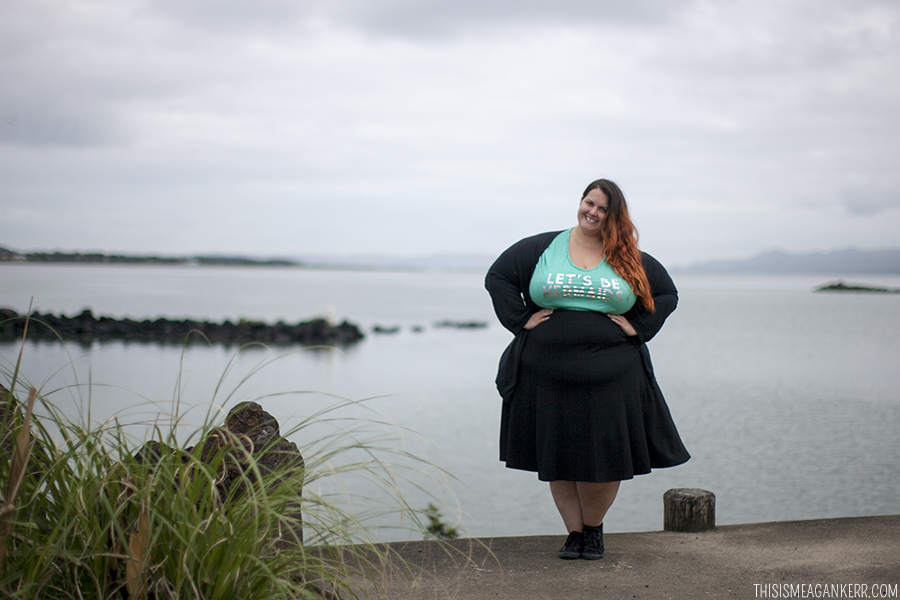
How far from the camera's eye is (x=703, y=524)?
4.32m

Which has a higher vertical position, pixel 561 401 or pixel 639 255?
pixel 639 255

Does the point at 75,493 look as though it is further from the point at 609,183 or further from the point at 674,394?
the point at 674,394

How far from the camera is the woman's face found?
11.9 feet

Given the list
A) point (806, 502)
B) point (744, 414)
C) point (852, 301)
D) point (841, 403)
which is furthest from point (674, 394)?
point (852, 301)

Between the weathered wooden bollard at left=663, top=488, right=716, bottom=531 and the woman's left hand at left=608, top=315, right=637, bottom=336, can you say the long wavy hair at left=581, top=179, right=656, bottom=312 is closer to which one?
the woman's left hand at left=608, top=315, right=637, bottom=336

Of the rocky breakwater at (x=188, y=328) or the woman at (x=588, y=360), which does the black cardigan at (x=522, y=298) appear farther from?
the rocky breakwater at (x=188, y=328)

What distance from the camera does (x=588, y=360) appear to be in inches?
142

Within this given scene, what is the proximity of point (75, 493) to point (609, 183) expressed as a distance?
2611 mm

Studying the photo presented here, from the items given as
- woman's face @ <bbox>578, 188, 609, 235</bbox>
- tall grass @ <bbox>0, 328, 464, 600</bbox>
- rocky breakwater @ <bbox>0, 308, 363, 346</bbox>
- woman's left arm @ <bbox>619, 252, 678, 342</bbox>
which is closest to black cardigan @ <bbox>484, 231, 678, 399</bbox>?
woman's left arm @ <bbox>619, 252, 678, 342</bbox>

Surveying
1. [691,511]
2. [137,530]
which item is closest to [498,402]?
[691,511]

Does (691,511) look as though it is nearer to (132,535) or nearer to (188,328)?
(132,535)

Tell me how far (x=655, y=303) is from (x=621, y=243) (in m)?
0.36

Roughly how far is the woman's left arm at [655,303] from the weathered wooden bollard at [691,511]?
3.71 feet

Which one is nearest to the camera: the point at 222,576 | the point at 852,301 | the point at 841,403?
the point at 222,576
